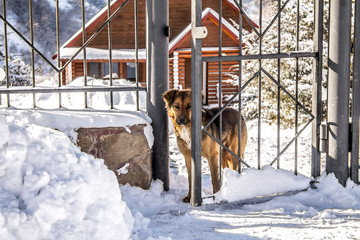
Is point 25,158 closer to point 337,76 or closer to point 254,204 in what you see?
point 254,204

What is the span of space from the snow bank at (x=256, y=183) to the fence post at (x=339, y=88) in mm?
438

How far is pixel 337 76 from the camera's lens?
204 inches

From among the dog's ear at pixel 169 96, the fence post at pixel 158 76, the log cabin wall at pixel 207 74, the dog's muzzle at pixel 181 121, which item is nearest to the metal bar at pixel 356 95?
the dog's muzzle at pixel 181 121

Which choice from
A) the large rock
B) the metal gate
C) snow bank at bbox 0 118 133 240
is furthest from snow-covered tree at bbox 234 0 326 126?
snow bank at bbox 0 118 133 240

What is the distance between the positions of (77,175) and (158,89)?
2.29 meters

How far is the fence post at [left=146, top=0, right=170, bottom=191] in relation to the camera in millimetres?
5344

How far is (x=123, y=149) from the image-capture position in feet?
16.8

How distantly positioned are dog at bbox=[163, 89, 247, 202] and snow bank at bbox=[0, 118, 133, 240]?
1686 mm

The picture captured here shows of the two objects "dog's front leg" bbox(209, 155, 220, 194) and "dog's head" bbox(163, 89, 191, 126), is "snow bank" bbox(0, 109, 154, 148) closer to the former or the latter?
"dog's head" bbox(163, 89, 191, 126)

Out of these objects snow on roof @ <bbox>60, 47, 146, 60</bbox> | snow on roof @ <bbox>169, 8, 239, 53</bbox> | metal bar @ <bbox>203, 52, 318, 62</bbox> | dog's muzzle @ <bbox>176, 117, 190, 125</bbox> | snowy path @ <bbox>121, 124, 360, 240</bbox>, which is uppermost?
snow on roof @ <bbox>169, 8, 239, 53</bbox>

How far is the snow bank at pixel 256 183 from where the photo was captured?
501 cm

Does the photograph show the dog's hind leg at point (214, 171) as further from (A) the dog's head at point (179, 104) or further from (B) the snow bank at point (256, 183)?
(A) the dog's head at point (179, 104)

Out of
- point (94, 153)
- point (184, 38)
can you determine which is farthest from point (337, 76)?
point (184, 38)

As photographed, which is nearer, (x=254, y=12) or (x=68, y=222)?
(x=68, y=222)
